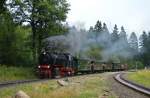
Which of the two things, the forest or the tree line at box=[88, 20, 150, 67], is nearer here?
the forest

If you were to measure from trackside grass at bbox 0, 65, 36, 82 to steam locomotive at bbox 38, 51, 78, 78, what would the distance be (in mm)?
1758

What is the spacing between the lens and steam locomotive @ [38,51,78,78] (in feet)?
147

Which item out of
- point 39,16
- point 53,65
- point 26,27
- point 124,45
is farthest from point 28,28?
point 124,45

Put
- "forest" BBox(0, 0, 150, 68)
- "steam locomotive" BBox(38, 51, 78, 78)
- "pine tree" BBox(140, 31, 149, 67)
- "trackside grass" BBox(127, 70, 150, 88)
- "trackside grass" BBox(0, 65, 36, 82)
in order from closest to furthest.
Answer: "trackside grass" BBox(127, 70, 150, 88) → "trackside grass" BBox(0, 65, 36, 82) → "steam locomotive" BBox(38, 51, 78, 78) → "forest" BBox(0, 0, 150, 68) → "pine tree" BBox(140, 31, 149, 67)

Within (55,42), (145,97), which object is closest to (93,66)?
(55,42)

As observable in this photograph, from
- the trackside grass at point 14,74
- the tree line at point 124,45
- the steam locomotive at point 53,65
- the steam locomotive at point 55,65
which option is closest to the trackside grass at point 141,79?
the steam locomotive at point 55,65

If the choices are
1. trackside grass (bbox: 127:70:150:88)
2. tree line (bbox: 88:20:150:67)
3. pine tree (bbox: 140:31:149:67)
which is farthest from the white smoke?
pine tree (bbox: 140:31:149:67)

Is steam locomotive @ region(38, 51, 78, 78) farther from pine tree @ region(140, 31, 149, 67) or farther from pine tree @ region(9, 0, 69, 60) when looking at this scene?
pine tree @ region(140, 31, 149, 67)

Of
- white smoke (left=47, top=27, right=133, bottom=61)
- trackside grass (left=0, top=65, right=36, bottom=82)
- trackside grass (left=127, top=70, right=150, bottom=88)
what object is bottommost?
trackside grass (left=127, top=70, right=150, bottom=88)

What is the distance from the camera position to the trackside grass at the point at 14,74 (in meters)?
42.7

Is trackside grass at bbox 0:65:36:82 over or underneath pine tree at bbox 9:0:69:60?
underneath

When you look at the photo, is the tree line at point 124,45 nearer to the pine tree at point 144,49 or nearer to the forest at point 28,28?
the pine tree at point 144,49

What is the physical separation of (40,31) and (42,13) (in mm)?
2611

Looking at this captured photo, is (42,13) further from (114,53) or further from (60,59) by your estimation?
(114,53)
